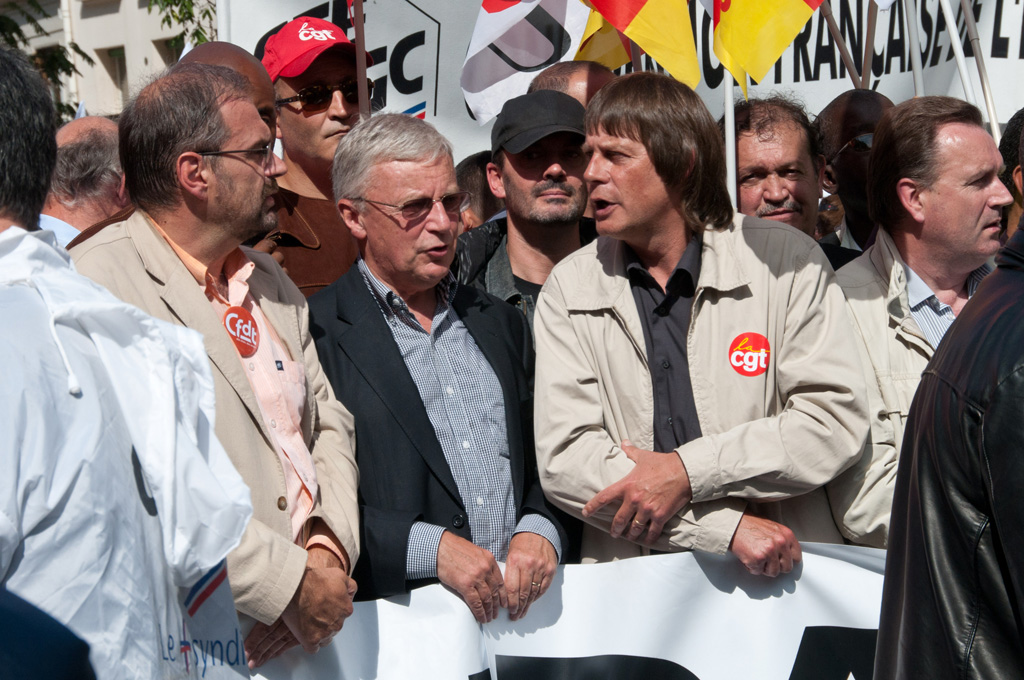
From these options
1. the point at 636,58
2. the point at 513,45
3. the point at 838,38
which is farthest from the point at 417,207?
the point at 838,38

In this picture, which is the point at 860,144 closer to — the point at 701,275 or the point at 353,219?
the point at 701,275

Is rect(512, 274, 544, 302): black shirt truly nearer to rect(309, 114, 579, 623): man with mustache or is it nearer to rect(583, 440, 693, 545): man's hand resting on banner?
rect(309, 114, 579, 623): man with mustache

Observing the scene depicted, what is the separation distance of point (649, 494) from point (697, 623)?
0.40 metres

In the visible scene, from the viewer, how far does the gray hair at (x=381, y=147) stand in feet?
10.5

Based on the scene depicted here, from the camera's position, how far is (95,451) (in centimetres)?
131

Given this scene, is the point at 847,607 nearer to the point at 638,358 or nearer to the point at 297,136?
the point at 638,358

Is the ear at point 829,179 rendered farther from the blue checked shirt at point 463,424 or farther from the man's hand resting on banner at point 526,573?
the man's hand resting on banner at point 526,573

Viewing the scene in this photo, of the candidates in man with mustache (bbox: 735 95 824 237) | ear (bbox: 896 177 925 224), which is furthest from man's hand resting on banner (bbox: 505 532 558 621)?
man with mustache (bbox: 735 95 824 237)

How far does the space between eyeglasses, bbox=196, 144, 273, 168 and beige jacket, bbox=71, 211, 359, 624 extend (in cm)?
24

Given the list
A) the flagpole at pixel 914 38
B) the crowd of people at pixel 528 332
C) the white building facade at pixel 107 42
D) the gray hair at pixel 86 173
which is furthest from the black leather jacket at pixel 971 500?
the white building facade at pixel 107 42

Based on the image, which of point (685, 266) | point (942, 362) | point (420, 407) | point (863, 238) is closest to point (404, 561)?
point (420, 407)

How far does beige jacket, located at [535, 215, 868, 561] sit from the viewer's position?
8.91 ft

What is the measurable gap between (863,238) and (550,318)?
1.81 metres

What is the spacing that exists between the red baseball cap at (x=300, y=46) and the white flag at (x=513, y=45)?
2.32ft
